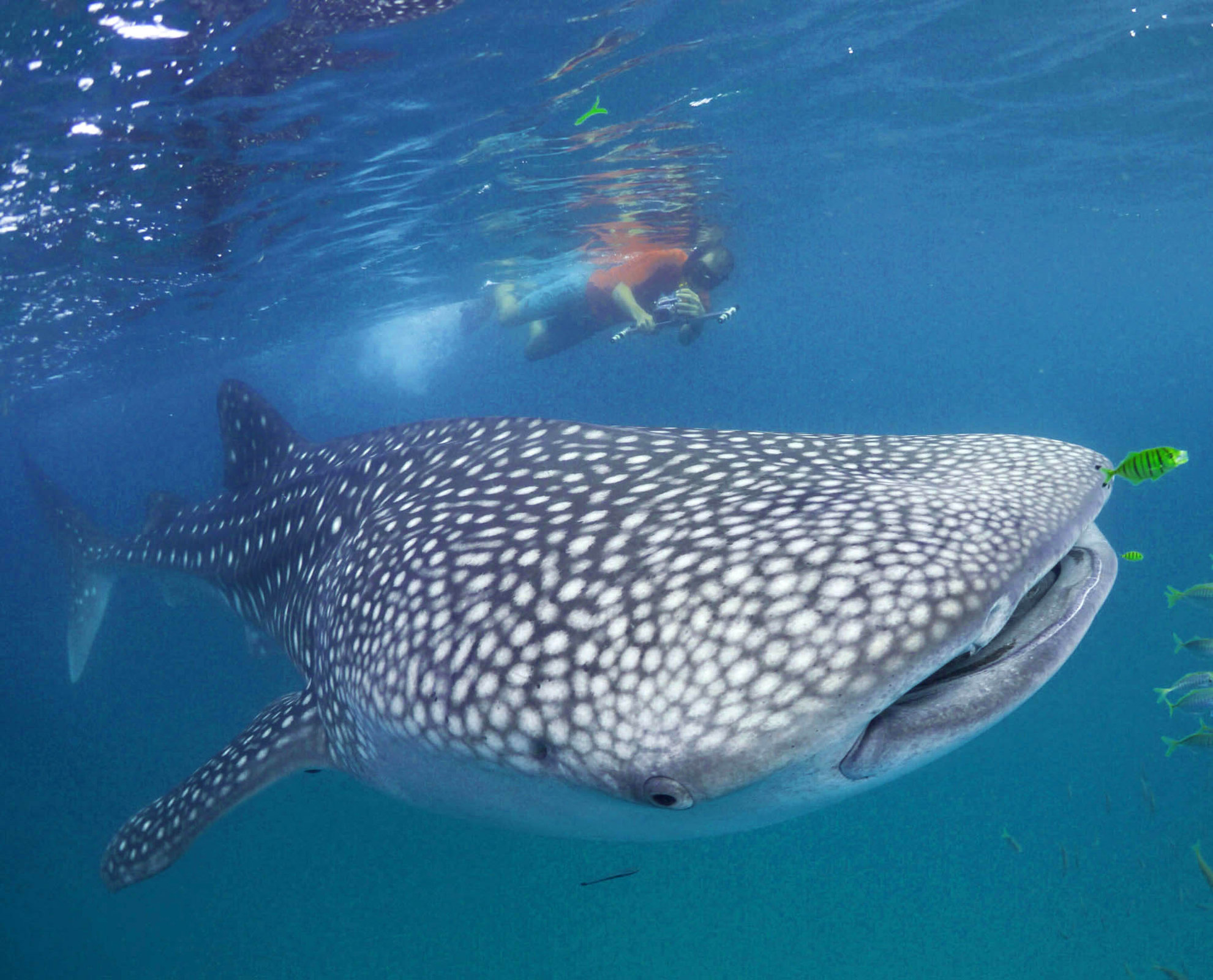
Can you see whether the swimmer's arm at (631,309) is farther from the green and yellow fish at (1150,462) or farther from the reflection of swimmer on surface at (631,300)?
Result: the green and yellow fish at (1150,462)

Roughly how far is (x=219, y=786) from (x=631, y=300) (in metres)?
14.5

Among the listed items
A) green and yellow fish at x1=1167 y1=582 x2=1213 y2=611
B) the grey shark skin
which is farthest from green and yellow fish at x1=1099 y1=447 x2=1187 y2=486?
green and yellow fish at x1=1167 y1=582 x2=1213 y2=611

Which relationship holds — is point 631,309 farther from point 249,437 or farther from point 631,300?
point 249,437

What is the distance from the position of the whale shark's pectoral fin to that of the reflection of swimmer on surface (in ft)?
35.9

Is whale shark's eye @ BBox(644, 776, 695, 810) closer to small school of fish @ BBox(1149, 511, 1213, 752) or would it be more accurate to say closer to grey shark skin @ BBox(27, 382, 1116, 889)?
grey shark skin @ BBox(27, 382, 1116, 889)

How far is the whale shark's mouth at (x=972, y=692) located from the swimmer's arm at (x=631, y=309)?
13633 millimetres

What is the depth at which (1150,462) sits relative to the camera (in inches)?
132

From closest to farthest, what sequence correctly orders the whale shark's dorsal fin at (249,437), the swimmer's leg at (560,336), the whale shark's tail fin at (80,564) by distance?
1. the whale shark's dorsal fin at (249,437)
2. the whale shark's tail fin at (80,564)
3. the swimmer's leg at (560,336)

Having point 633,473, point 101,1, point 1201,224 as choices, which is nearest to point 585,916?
point 633,473

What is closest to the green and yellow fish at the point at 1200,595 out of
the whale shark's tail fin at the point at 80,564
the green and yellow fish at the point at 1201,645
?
the green and yellow fish at the point at 1201,645

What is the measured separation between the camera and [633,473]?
8.85 ft

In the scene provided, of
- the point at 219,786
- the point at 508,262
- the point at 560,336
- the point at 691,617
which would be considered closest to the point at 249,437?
the point at 219,786

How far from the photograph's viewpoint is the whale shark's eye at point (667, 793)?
68.9 inches

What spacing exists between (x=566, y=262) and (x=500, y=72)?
15.4m
